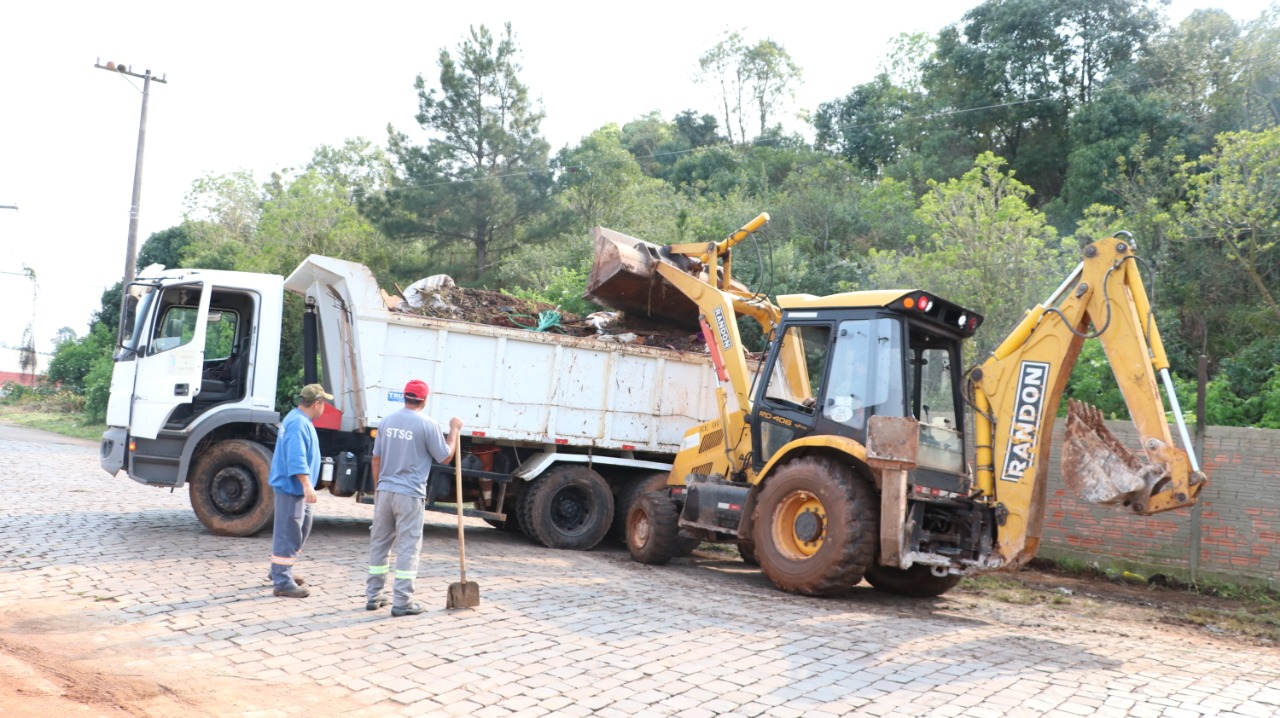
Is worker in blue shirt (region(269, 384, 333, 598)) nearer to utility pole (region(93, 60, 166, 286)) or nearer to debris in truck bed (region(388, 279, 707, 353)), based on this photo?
debris in truck bed (region(388, 279, 707, 353))

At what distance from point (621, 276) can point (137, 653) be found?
6543 millimetres

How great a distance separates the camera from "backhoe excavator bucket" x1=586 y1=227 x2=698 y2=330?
10.9m

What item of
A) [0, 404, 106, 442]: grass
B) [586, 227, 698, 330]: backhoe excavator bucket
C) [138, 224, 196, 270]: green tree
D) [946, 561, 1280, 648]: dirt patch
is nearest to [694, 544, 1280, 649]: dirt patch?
[946, 561, 1280, 648]: dirt patch

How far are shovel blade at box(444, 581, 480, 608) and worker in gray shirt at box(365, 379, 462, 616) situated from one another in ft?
0.78

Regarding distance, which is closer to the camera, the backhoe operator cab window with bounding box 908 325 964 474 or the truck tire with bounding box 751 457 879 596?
the truck tire with bounding box 751 457 879 596

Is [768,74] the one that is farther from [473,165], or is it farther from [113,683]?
[113,683]

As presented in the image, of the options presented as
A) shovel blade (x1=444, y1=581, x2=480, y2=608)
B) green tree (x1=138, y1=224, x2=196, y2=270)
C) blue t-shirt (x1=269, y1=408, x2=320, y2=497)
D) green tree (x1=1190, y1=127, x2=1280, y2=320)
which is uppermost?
green tree (x1=138, y1=224, x2=196, y2=270)

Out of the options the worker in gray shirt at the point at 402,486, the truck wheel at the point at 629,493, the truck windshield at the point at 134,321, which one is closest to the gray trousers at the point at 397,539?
the worker in gray shirt at the point at 402,486

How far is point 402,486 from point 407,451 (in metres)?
0.24

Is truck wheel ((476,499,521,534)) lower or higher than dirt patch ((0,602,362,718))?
higher

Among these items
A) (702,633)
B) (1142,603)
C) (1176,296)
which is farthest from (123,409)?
(1176,296)

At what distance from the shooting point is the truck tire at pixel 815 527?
7.59 meters

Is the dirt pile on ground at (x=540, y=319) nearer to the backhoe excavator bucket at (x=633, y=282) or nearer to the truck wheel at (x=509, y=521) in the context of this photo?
the backhoe excavator bucket at (x=633, y=282)

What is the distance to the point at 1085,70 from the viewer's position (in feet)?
100
